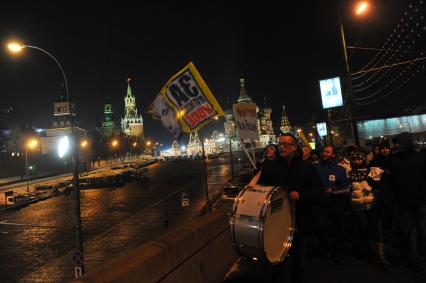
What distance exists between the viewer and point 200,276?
4473 mm

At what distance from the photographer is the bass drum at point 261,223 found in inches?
136

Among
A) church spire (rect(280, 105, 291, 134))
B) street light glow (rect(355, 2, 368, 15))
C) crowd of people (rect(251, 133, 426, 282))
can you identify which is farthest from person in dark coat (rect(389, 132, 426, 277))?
church spire (rect(280, 105, 291, 134))

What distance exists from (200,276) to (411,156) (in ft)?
12.3

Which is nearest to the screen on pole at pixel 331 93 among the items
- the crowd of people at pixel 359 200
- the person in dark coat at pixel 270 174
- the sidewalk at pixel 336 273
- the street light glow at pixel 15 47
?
the crowd of people at pixel 359 200

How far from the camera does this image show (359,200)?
587 cm

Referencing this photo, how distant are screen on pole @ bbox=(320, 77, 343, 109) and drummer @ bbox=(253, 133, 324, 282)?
1980 centimetres

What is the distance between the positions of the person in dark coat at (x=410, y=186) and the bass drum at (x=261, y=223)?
101 inches

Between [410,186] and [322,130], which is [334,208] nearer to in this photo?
[410,186]

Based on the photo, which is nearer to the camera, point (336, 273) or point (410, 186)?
point (336, 273)

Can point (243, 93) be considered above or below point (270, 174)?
above

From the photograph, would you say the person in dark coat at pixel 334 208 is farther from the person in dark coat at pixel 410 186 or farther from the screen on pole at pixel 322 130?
the screen on pole at pixel 322 130

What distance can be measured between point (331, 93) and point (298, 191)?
66.8ft

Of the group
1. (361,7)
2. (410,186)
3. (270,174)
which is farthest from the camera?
(361,7)

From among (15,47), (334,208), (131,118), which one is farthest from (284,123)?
(334,208)
